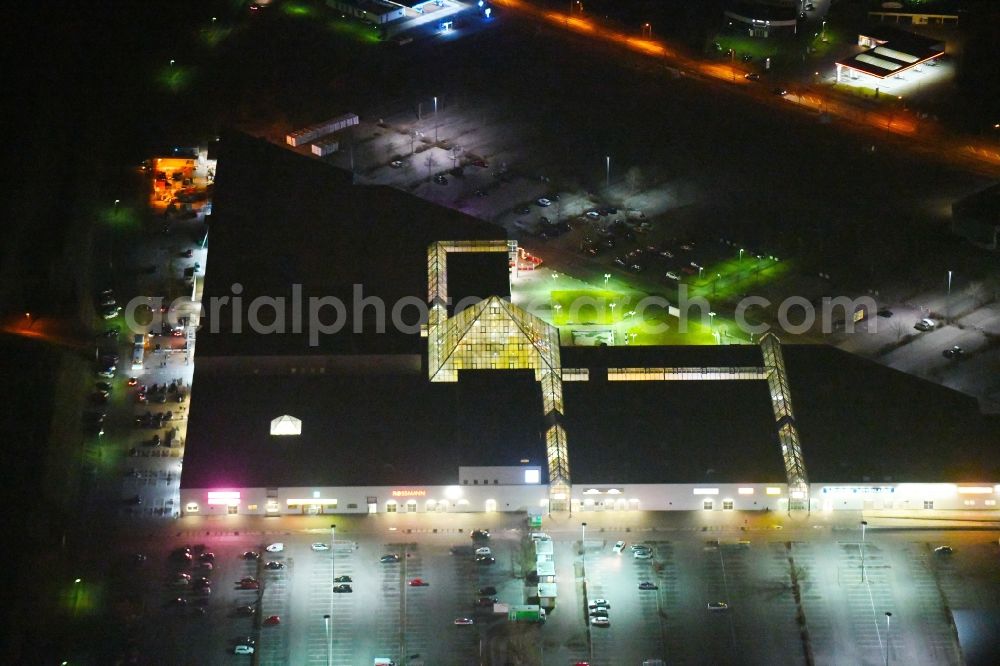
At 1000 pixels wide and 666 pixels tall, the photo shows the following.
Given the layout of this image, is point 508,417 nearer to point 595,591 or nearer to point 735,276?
point 595,591

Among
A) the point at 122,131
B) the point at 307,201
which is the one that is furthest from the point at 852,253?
the point at 122,131

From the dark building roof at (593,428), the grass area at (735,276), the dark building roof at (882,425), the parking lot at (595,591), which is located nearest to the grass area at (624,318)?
the grass area at (735,276)

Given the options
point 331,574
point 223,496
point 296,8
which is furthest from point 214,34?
point 331,574

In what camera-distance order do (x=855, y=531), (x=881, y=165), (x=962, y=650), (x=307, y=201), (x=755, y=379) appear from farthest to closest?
1. (x=881, y=165)
2. (x=307, y=201)
3. (x=755, y=379)
4. (x=855, y=531)
5. (x=962, y=650)

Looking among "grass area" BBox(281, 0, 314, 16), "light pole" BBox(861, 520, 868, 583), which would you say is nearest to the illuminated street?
"light pole" BBox(861, 520, 868, 583)

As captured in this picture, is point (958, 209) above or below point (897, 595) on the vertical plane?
above

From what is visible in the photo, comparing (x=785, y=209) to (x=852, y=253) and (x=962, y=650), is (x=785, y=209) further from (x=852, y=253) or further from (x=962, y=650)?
(x=962, y=650)
